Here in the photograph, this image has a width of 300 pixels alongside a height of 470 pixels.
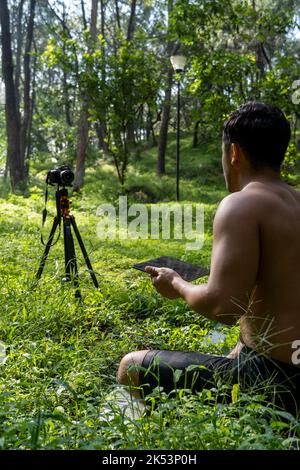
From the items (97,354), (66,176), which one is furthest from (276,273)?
(66,176)

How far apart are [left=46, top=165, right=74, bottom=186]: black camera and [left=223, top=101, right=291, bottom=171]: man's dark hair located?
8.11 ft

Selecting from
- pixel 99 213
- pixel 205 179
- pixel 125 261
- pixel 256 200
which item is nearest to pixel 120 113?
pixel 99 213

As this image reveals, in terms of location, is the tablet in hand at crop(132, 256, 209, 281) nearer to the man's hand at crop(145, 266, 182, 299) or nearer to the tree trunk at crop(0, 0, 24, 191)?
the man's hand at crop(145, 266, 182, 299)

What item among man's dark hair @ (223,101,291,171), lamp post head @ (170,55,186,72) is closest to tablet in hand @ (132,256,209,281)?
man's dark hair @ (223,101,291,171)

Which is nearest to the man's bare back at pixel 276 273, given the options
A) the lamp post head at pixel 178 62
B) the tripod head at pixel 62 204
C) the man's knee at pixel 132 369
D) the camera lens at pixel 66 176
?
the man's knee at pixel 132 369

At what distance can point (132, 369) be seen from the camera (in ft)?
7.37

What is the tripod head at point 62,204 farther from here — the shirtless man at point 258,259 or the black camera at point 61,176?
the shirtless man at point 258,259

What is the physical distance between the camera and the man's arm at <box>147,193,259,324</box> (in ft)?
5.53

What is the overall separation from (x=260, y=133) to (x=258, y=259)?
0.48m

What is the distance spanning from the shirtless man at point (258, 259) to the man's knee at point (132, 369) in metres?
0.20

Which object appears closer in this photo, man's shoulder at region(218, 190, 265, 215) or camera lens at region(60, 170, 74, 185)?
man's shoulder at region(218, 190, 265, 215)

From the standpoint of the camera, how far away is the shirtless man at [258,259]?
5.58 ft

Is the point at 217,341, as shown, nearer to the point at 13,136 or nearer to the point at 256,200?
the point at 256,200

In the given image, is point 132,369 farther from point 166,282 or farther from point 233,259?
point 233,259
